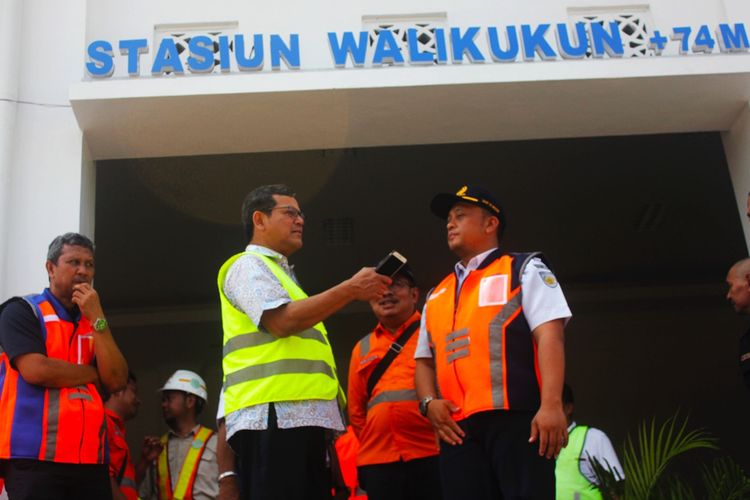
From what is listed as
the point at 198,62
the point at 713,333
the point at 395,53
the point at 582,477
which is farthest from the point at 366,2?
the point at 713,333

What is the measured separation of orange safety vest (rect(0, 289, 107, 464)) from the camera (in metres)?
3.55

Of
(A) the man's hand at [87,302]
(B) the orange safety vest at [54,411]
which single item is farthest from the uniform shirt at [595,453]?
(A) the man's hand at [87,302]

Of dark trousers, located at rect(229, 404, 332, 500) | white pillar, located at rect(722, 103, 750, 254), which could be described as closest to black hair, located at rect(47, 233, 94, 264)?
dark trousers, located at rect(229, 404, 332, 500)

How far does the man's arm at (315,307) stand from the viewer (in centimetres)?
332

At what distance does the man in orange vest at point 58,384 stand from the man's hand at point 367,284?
1.19 m

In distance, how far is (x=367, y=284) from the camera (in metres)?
3.43

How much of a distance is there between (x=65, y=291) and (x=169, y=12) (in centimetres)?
240

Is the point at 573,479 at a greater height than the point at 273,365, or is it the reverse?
the point at 273,365

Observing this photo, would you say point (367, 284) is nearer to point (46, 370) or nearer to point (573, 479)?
point (46, 370)

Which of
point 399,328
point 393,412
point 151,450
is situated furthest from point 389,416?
point 151,450

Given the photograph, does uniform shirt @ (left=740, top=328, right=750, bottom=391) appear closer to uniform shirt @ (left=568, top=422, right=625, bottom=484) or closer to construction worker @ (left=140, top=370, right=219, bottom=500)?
uniform shirt @ (left=568, top=422, right=625, bottom=484)

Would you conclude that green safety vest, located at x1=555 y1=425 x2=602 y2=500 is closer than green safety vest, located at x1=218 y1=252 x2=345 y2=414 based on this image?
No

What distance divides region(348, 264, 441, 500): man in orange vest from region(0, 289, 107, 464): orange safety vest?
1.37 metres

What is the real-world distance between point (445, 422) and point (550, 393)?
A: 45 centimetres
